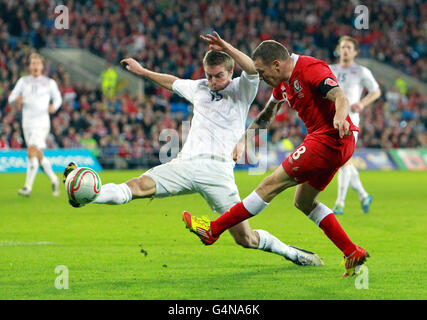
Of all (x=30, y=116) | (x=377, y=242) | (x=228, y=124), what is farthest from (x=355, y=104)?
(x=30, y=116)

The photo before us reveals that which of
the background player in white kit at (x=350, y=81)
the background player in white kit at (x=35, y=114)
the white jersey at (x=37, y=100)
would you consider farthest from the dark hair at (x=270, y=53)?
the white jersey at (x=37, y=100)

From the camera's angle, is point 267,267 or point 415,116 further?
point 415,116

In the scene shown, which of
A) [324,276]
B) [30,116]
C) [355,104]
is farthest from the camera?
[30,116]

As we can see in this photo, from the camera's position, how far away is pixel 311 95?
5652mm

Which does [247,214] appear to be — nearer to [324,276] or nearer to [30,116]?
[324,276]

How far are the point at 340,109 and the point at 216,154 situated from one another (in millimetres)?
1366

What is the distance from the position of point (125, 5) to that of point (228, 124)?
25.1 metres

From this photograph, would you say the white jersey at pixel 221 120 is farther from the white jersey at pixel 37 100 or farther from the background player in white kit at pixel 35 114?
the white jersey at pixel 37 100

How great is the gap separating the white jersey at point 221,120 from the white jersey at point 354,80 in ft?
15.5

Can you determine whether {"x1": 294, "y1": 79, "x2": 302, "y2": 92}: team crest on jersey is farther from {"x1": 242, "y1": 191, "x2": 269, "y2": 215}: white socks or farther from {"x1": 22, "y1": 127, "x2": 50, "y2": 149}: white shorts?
{"x1": 22, "y1": 127, "x2": 50, "y2": 149}: white shorts

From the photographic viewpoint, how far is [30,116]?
13.8 meters

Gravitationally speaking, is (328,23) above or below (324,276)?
above

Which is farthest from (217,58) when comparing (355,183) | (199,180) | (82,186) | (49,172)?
(49,172)

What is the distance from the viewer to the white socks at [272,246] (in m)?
6.22
